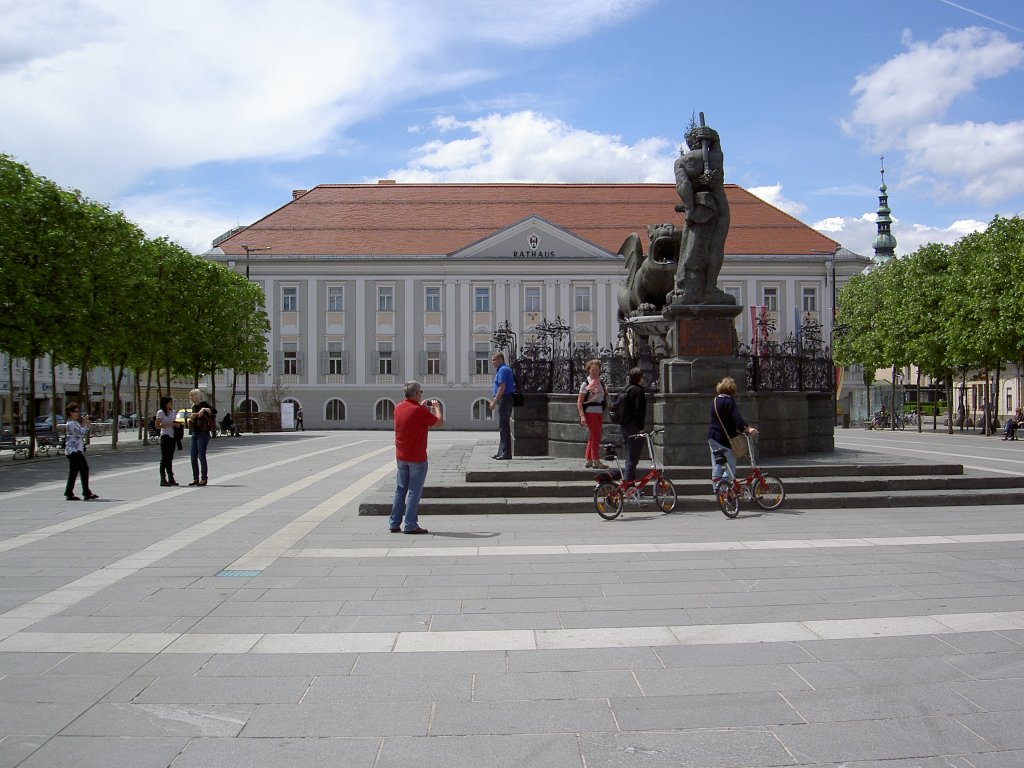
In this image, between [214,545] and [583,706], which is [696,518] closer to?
[214,545]

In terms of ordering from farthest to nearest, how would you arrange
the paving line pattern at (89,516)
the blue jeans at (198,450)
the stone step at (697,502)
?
the blue jeans at (198,450), the stone step at (697,502), the paving line pattern at (89,516)

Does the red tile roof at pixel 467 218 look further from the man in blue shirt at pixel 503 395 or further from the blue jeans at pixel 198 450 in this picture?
the man in blue shirt at pixel 503 395

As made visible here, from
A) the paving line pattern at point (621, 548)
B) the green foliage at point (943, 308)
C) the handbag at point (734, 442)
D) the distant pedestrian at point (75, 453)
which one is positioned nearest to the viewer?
the paving line pattern at point (621, 548)

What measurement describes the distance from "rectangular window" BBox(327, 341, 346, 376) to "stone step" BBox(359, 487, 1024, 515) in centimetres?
5282

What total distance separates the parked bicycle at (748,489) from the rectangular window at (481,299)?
53.6 metres

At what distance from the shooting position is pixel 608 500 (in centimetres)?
1122

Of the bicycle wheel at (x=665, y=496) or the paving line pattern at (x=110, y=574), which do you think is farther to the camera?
the bicycle wheel at (x=665, y=496)

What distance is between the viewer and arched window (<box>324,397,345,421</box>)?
211 feet

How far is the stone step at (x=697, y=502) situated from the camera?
39.6ft

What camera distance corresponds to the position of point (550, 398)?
55.0ft

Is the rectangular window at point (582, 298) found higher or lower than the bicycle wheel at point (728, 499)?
higher

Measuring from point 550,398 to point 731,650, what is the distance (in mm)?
11337

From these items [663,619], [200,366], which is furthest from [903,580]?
[200,366]

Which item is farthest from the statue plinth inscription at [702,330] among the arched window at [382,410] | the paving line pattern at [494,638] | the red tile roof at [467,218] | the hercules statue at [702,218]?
the red tile roof at [467,218]
